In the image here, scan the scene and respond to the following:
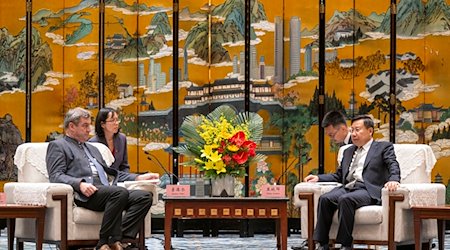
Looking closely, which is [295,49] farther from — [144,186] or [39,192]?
[39,192]

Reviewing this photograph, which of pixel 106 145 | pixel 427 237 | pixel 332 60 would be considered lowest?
pixel 427 237

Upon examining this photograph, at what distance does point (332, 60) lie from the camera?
10.4 meters

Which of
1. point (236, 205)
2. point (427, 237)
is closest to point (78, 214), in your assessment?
point (236, 205)

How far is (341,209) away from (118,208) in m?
1.58

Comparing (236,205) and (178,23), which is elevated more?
(178,23)

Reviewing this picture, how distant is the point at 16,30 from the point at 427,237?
5161 millimetres

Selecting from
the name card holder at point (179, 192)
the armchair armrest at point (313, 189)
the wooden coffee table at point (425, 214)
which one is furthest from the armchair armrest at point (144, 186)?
the wooden coffee table at point (425, 214)

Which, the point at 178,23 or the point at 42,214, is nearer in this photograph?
the point at 42,214

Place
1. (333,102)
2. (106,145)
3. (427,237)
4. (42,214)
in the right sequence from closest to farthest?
(42,214), (427,237), (106,145), (333,102)

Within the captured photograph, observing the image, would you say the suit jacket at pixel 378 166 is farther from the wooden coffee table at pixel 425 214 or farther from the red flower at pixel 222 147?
the red flower at pixel 222 147

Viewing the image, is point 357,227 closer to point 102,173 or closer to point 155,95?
point 102,173

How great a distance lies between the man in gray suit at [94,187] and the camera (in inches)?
276

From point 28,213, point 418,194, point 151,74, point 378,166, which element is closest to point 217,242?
point 151,74

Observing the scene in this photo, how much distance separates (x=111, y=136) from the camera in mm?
8312
